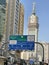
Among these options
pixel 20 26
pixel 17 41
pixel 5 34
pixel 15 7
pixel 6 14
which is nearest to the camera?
pixel 17 41

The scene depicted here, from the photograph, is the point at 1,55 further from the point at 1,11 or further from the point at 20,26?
the point at 20,26

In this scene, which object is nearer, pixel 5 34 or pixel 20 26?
pixel 5 34

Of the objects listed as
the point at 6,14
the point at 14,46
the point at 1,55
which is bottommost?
the point at 1,55

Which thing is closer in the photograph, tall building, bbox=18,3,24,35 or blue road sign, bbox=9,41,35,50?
blue road sign, bbox=9,41,35,50

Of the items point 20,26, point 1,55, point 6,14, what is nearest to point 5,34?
point 6,14

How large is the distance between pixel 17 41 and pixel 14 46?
4.28 feet

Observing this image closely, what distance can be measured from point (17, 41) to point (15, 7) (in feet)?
220

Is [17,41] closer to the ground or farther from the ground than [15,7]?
closer to the ground

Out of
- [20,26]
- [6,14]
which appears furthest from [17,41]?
[20,26]

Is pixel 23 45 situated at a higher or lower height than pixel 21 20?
lower

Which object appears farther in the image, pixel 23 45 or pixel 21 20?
pixel 21 20

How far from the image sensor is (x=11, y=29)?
88125 mm

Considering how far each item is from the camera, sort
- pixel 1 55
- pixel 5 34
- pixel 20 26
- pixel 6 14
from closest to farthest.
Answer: pixel 1 55 → pixel 5 34 → pixel 6 14 → pixel 20 26

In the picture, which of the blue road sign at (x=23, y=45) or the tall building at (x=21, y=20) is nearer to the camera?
the blue road sign at (x=23, y=45)
